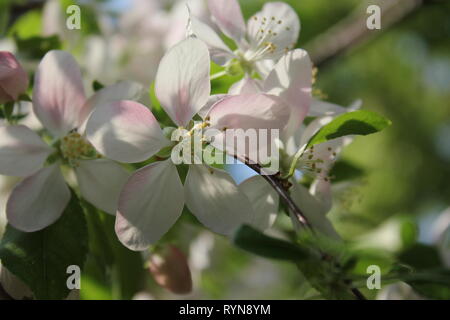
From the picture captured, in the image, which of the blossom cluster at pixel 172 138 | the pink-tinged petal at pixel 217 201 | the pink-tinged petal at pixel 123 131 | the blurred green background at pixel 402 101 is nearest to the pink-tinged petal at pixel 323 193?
the blossom cluster at pixel 172 138

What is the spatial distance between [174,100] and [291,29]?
285 mm

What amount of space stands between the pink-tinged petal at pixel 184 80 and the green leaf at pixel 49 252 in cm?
19

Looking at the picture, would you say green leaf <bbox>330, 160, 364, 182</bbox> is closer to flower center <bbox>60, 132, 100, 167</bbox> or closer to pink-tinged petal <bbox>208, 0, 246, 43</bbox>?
pink-tinged petal <bbox>208, 0, 246, 43</bbox>

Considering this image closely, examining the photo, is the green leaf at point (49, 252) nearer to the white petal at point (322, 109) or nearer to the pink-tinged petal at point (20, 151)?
the pink-tinged petal at point (20, 151)

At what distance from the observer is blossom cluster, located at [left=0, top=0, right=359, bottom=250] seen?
646 mm

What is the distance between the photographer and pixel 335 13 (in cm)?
296

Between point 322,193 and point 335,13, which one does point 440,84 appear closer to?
point 335,13

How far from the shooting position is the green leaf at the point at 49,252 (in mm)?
680

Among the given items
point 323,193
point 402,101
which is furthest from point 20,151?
point 402,101

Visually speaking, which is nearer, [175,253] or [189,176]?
[189,176]

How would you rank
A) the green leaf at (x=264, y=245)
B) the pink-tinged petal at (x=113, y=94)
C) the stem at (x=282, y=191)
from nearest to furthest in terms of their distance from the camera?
the green leaf at (x=264, y=245) < the stem at (x=282, y=191) < the pink-tinged petal at (x=113, y=94)

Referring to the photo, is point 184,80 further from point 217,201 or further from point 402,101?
point 402,101

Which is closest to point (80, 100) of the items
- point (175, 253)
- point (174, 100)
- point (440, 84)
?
→ point (174, 100)

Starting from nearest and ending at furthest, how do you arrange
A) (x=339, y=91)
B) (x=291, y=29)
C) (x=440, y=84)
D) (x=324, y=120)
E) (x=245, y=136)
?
(x=245, y=136) → (x=324, y=120) → (x=291, y=29) → (x=339, y=91) → (x=440, y=84)
